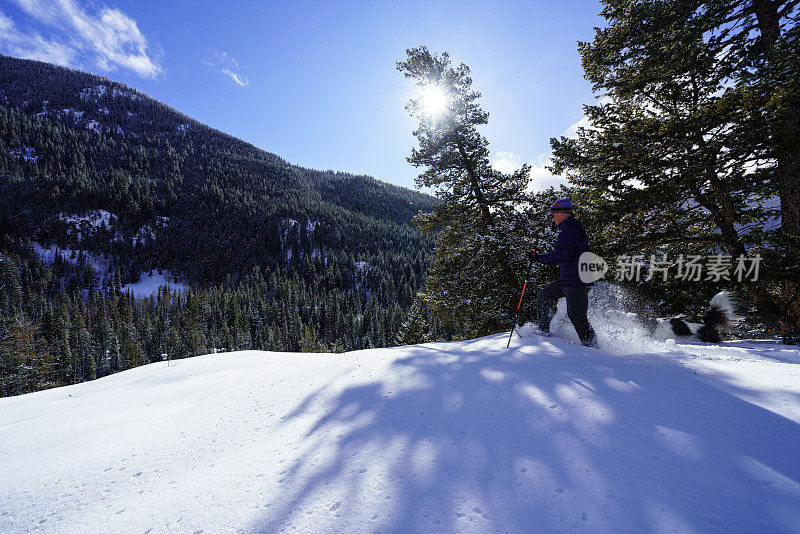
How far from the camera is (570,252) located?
17.2 feet

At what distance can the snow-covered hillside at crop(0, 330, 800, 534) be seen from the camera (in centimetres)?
173

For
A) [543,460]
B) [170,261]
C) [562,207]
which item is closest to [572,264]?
[562,207]

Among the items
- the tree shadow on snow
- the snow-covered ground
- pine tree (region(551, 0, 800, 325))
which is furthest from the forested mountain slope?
the tree shadow on snow

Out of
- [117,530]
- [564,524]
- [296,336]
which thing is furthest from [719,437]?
[296,336]

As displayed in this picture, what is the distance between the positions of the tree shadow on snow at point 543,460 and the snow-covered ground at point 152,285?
502 feet

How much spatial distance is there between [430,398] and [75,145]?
282m

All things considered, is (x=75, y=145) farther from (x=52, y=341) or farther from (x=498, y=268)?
(x=498, y=268)

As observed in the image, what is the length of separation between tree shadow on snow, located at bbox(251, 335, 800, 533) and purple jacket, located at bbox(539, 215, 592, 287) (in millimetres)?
2077

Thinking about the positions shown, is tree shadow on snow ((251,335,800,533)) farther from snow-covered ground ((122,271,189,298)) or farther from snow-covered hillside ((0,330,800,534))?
snow-covered ground ((122,271,189,298))

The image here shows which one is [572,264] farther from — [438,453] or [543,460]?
[438,453]

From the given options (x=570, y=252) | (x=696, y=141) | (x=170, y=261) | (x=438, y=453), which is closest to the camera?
(x=438, y=453)

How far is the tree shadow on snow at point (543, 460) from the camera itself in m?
1.67

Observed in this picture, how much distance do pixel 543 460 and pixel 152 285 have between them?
168 metres

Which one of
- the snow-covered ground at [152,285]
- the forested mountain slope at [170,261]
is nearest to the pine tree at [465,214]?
the forested mountain slope at [170,261]
